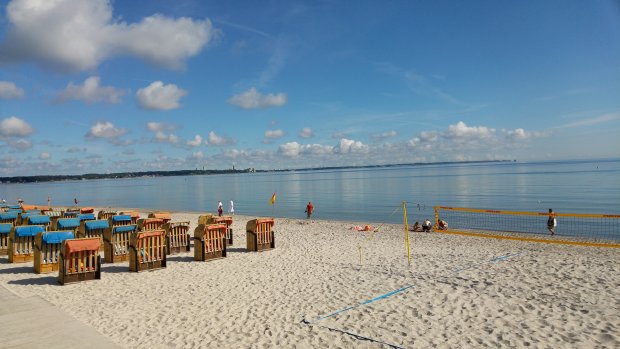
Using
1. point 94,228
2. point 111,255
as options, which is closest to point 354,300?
point 111,255

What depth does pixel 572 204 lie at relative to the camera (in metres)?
36.5

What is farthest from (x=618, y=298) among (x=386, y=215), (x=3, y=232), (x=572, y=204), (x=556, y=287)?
(x=572, y=204)

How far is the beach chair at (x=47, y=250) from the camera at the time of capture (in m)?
10.7

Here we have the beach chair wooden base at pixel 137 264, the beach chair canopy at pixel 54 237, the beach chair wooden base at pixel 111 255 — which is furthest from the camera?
the beach chair wooden base at pixel 111 255

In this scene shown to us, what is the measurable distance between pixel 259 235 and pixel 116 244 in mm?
4586

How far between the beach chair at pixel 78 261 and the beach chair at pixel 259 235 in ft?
17.0

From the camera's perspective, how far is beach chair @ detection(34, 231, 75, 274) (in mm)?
10680

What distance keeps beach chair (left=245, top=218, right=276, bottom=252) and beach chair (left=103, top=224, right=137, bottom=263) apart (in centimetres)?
385

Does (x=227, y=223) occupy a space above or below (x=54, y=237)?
below

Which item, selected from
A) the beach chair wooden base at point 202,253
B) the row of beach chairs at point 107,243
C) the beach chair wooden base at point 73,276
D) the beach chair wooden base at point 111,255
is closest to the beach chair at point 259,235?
the row of beach chairs at point 107,243

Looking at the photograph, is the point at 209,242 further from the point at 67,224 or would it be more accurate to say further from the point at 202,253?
the point at 67,224

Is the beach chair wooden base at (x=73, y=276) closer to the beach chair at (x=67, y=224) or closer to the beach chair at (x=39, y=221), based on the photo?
the beach chair at (x=67, y=224)

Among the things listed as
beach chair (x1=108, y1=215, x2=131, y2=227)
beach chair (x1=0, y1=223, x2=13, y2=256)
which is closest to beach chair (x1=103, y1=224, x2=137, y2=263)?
beach chair (x1=108, y1=215, x2=131, y2=227)

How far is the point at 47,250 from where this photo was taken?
35.7 feet
